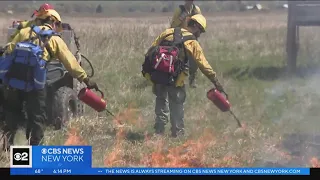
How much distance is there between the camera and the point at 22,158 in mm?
4711

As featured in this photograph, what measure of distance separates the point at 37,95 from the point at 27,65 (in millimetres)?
390

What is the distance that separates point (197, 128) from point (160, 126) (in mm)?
580

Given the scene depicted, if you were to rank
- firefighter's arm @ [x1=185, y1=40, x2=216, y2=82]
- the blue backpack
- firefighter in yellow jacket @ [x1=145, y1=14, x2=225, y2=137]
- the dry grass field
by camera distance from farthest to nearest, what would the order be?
firefighter in yellow jacket @ [x1=145, y1=14, x2=225, y2=137]
firefighter's arm @ [x1=185, y1=40, x2=216, y2=82]
the dry grass field
the blue backpack

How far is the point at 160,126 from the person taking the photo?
724 centimetres

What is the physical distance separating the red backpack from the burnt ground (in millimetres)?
1438

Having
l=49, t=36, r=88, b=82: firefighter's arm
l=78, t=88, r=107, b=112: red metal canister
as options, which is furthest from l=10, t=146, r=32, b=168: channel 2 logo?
l=78, t=88, r=107, b=112: red metal canister

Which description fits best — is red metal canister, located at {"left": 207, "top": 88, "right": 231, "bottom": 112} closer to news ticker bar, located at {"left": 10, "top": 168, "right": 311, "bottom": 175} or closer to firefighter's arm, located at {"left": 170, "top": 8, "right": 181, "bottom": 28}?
news ticker bar, located at {"left": 10, "top": 168, "right": 311, "bottom": 175}

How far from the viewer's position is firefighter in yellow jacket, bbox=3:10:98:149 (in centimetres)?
581

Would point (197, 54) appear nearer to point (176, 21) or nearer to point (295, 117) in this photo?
point (295, 117)

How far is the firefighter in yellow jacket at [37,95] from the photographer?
5.81 metres

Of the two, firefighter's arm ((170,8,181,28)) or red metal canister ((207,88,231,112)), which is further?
firefighter's arm ((170,8,181,28))

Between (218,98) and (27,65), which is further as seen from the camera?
(218,98)

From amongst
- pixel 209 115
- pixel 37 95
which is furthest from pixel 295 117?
pixel 37 95
